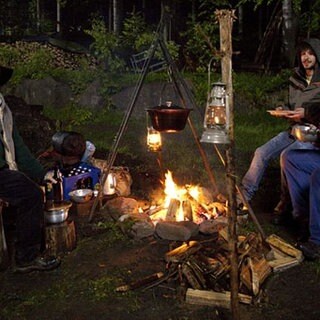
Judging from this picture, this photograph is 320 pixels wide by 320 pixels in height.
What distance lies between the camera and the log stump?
18.1 ft

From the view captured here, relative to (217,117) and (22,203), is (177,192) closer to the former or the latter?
(22,203)

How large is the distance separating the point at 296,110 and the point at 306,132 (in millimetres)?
392

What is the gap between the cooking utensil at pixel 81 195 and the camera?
21.7ft

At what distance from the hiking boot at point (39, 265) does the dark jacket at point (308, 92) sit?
3.46 meters

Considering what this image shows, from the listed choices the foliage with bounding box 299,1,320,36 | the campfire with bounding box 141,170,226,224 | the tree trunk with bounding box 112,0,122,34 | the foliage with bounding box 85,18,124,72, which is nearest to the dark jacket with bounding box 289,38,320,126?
the campfire with bounding box 141,170,226,224

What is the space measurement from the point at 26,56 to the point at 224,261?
1290 centimetres

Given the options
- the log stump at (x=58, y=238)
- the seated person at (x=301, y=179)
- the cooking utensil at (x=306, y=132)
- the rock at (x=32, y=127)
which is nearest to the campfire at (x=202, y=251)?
the seated person at (x=301, y=179)

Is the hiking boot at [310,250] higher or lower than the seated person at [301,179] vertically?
lower

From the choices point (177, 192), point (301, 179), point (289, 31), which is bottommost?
point (177, 192)

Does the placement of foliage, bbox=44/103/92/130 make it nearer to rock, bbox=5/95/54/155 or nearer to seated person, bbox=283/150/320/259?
rock, bbox=5/95/54/155

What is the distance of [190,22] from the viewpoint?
54.5 ft

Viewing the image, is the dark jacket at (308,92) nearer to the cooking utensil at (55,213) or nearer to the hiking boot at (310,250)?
the hiking boot at (310,250)

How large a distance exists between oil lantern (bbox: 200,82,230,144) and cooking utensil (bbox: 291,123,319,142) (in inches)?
89.5

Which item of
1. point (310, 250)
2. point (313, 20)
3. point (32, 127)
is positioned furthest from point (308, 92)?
point (313, 20)
